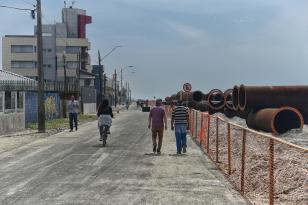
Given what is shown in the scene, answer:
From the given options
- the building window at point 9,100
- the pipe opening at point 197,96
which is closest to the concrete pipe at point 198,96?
the pipe opening at point 197,96

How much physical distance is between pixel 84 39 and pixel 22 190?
130 metres

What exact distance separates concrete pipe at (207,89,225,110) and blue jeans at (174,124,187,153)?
2605cm

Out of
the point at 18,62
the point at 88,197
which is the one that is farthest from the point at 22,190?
the point at 18,62

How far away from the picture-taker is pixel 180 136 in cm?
1962

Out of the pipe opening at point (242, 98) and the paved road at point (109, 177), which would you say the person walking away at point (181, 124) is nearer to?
the paved road at point (109, 177)

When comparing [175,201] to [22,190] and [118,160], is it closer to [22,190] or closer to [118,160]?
[22,190]

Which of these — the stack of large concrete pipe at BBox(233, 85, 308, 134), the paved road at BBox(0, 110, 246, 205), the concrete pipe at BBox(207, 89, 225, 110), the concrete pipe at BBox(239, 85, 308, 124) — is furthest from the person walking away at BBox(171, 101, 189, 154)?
the concrete pipe at BBox(207, 89, 225, 110)

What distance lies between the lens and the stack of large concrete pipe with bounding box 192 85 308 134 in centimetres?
2855

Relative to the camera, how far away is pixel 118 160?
56.6 feet

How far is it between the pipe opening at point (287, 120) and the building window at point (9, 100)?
44.3ft

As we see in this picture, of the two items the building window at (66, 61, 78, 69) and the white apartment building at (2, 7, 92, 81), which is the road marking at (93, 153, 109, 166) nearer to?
the white apartment building at (2, 7, 92, 81)

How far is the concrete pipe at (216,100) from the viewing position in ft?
151

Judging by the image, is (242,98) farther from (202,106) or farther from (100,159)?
(100,159)

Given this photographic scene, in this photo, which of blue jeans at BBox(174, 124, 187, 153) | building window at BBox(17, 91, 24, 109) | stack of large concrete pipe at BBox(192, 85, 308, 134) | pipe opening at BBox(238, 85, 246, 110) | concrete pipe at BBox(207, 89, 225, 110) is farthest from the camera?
concrete pipe at BBox(207, 89, 225, 110)
